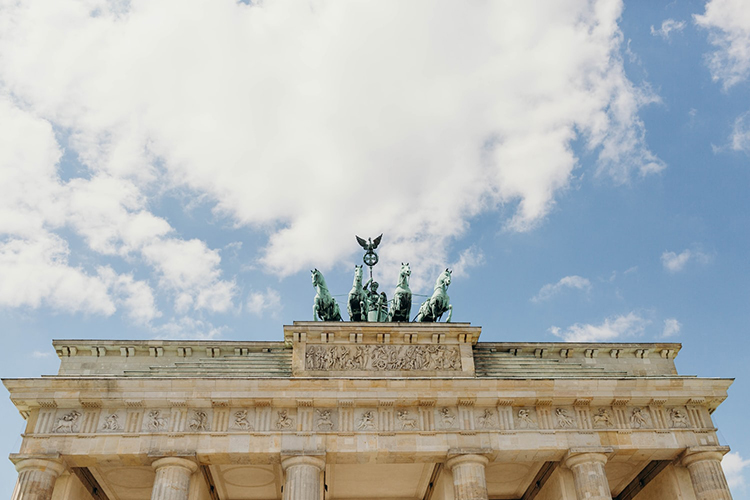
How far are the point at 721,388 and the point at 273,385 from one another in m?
15.5

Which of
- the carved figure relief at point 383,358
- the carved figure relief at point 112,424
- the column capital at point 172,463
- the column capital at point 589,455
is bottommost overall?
the column capital at point 172,463

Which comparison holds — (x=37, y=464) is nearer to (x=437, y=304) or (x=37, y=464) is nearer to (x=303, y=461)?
(x=303, y=461)

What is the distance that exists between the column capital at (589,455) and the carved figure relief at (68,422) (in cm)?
1616

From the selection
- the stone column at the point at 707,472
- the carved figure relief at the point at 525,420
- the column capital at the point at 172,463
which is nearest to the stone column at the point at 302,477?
the column capital at the point at 172,463

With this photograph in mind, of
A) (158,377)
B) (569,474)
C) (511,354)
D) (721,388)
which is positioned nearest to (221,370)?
(158,377)

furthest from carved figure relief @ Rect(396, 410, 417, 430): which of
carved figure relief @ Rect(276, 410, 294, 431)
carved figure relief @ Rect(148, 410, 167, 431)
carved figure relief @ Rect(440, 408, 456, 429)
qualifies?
carved figure relief @ Rect(148, 410, 167, 431)

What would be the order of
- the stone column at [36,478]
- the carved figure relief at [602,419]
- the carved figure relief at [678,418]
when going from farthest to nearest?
the carved figure relief at [678,418] < the carved figure relief at [602,419] < the stone column at [36,478]

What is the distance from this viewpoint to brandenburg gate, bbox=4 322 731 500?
22.1m

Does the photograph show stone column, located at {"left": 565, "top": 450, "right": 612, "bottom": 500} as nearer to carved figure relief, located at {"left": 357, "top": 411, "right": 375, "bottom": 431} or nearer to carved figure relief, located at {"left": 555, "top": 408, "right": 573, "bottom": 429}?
carved figure relief, located at {"left": 555, "top": 408, "right": 573, "bottom": 429}

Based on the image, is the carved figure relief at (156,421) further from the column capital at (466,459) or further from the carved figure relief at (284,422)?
the column capital at (466,459)

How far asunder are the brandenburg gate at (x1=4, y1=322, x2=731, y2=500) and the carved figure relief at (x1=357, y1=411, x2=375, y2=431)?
47 mm

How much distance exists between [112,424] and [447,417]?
11.0 metres

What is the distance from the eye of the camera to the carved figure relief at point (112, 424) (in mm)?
22375

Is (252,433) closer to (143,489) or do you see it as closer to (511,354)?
(143,489)
